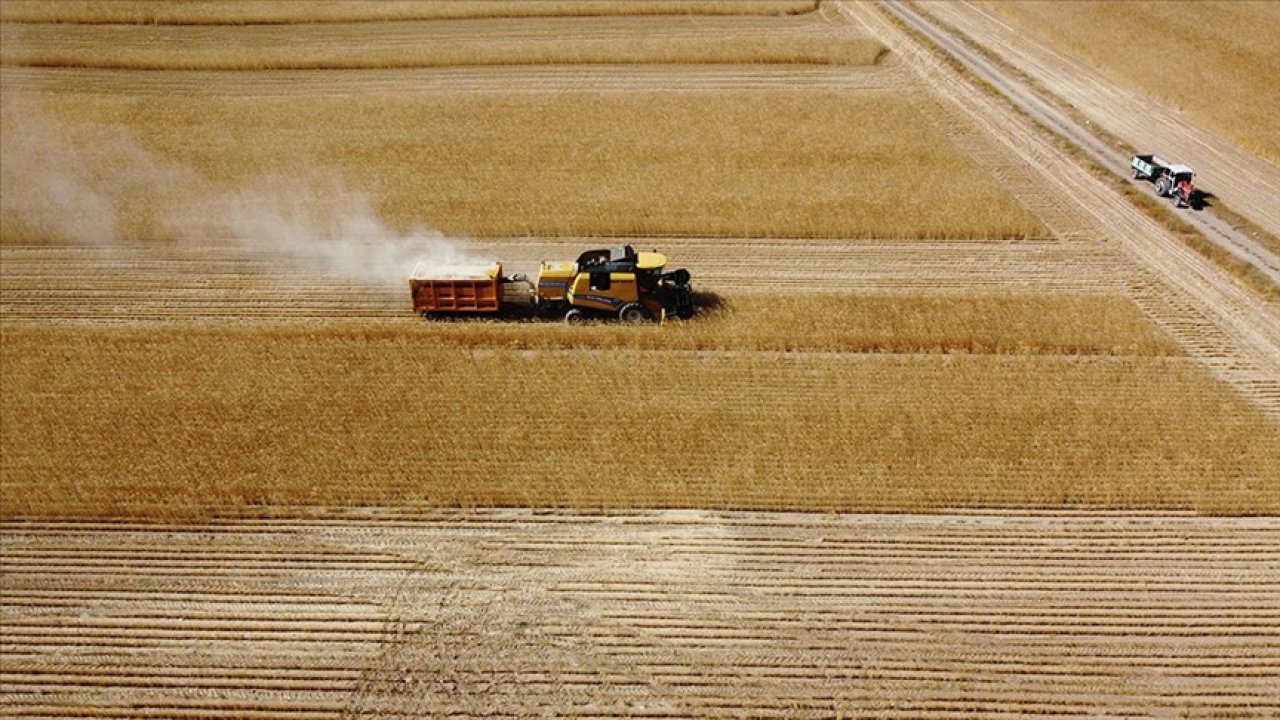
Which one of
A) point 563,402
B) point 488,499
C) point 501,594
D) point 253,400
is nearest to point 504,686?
point 501,594

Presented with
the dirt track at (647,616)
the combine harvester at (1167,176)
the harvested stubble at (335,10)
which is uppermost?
the harvested stubble at (335,10)

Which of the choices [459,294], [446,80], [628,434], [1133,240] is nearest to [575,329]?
[459,294]

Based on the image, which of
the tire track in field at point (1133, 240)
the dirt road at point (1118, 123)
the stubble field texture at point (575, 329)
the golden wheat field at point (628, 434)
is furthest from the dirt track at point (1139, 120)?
the stubble field texture at point (575, 329)

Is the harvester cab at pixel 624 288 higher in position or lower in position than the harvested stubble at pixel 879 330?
higher

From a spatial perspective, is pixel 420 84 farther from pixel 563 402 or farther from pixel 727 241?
pixel 563 402

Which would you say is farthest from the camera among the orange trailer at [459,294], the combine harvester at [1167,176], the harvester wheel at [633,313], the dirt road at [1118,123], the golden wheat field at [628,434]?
the combine harvester at [1167,176]

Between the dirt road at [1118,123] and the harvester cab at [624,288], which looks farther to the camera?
the dirt road at [1118,123]

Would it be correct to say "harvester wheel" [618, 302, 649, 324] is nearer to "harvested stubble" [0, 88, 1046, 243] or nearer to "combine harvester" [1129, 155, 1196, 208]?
"harvested stubble" [0, 88, 1046, 243]

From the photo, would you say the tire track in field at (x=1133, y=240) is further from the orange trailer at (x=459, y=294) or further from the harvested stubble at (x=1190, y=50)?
the orange trailer at (x=459, y=294)

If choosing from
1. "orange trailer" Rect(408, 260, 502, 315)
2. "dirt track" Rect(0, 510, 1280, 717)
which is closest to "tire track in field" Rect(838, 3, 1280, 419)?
"dirt track" Rect(0, 510, 1280, 717)
